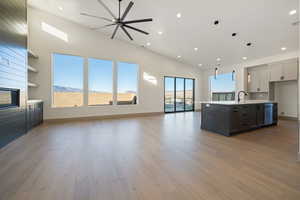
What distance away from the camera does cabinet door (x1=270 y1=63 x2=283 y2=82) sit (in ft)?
18.7

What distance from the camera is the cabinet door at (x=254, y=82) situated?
6.61 meters


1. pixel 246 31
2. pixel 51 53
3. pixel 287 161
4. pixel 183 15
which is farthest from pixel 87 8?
pixel 287 161

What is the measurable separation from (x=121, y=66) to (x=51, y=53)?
116 inches

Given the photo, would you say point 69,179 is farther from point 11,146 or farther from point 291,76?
point 291,76

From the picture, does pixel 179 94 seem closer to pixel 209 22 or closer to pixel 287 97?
pixel 209 22

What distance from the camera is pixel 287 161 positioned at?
2.18 metres

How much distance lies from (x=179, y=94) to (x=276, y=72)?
15.7ft

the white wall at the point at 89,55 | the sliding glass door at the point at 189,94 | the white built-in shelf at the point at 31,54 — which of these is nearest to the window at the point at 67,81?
the white wall at the point at 89,55

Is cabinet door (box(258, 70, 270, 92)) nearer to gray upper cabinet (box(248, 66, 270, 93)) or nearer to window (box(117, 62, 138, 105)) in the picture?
gray upper cabinet (box(248, 66, 270, 93))

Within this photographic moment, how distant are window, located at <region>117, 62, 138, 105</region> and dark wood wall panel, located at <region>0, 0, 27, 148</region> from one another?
3.70 m

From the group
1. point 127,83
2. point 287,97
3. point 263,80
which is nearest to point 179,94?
point 127,83

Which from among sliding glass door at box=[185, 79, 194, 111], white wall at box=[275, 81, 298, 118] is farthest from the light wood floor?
sliding glass door at box=[185, 79, 194, 111]

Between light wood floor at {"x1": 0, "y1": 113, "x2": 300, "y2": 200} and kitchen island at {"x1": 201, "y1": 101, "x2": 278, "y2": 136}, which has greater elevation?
kitchen island at {"x1": 201, "y1": 101, "x2": 278, "y2": 136}

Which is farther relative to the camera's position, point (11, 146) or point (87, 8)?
point (87, 8)
